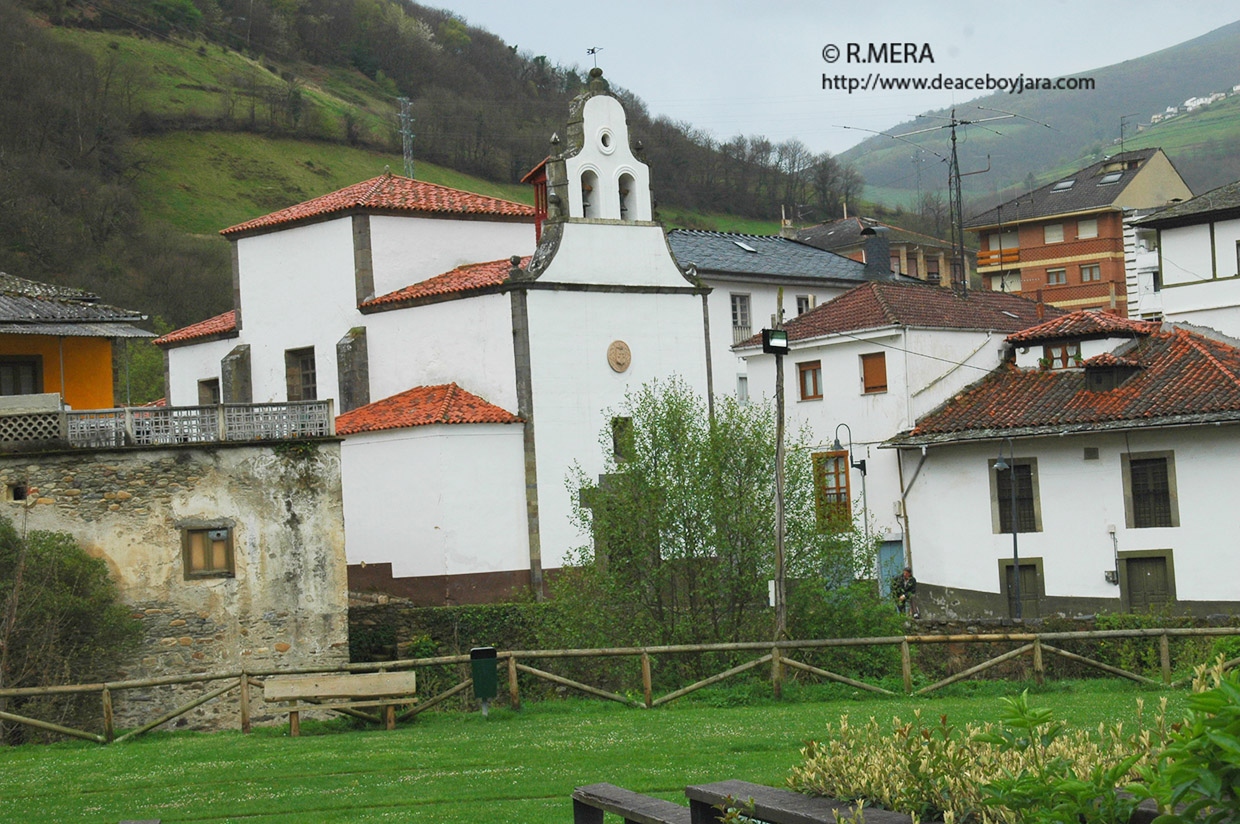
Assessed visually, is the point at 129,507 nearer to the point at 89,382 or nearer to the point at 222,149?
the point at 89,382

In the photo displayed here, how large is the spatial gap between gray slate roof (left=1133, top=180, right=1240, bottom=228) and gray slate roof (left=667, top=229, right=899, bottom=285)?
38.4 ft

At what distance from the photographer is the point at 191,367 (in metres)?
39.8

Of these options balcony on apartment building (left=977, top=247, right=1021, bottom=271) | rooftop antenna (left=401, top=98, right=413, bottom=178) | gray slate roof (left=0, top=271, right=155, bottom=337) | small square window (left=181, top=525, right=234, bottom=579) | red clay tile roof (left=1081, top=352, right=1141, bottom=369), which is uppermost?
rooftop antenna (left=401, top=98, right=413, bottom=178)

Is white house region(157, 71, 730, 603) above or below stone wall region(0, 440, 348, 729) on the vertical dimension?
above

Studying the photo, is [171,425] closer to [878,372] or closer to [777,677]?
[777,677]

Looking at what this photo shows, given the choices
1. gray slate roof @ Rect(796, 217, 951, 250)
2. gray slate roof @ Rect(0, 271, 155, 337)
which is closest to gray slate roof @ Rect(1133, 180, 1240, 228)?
gray slate roof @ Rect(796, 217, 951, 250)

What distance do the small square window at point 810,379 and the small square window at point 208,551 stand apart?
18101 millimetres

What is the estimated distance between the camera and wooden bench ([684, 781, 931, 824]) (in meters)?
5.50

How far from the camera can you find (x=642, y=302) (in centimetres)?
3366

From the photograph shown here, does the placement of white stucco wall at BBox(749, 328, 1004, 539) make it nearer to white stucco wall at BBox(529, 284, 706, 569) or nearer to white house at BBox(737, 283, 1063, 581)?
white house at BBox(737, 283, 1063, 581)

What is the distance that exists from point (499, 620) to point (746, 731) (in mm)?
14229

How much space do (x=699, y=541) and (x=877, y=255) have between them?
105 ft

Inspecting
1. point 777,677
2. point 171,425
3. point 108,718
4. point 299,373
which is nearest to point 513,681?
point 777,677

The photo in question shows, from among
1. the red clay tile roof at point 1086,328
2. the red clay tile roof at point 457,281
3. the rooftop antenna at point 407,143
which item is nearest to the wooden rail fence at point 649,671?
the red clay tile roof at point 1086,328
